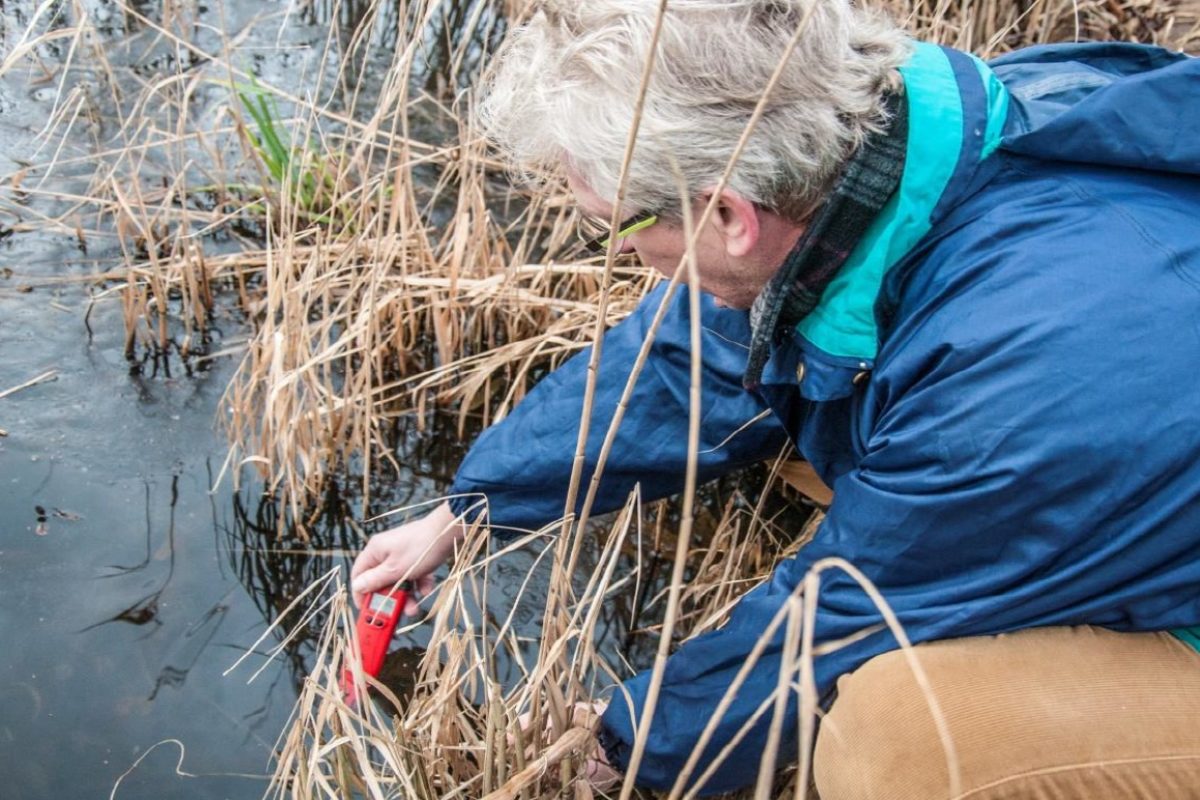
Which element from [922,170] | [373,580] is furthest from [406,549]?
[922,170]

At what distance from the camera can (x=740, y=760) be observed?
4.97 ft

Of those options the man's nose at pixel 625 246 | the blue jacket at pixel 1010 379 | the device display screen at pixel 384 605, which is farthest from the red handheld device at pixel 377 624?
the man's nose at pixel 625 246

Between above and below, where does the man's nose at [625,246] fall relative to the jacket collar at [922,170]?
below

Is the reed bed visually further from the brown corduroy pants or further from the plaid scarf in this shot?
the plaid scarf

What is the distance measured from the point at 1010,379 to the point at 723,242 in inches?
15.3

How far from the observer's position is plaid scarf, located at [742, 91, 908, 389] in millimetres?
1350

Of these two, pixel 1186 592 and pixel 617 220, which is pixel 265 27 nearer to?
pixel 617 220

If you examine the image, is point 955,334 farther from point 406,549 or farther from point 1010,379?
point 406,549

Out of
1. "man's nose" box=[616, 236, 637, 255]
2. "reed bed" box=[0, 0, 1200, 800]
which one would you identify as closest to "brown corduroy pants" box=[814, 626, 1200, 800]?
"reed bed" box=[0, 0, 1200, 800]

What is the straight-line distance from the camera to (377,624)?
1.84m

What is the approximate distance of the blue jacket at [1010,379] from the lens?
1.24m

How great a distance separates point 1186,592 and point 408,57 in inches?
56.2

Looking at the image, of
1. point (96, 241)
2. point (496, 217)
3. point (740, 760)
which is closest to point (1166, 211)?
point (740, 760)

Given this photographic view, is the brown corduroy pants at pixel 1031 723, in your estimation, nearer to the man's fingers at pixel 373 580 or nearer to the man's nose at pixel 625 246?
the man's nose at pixel 625 246
